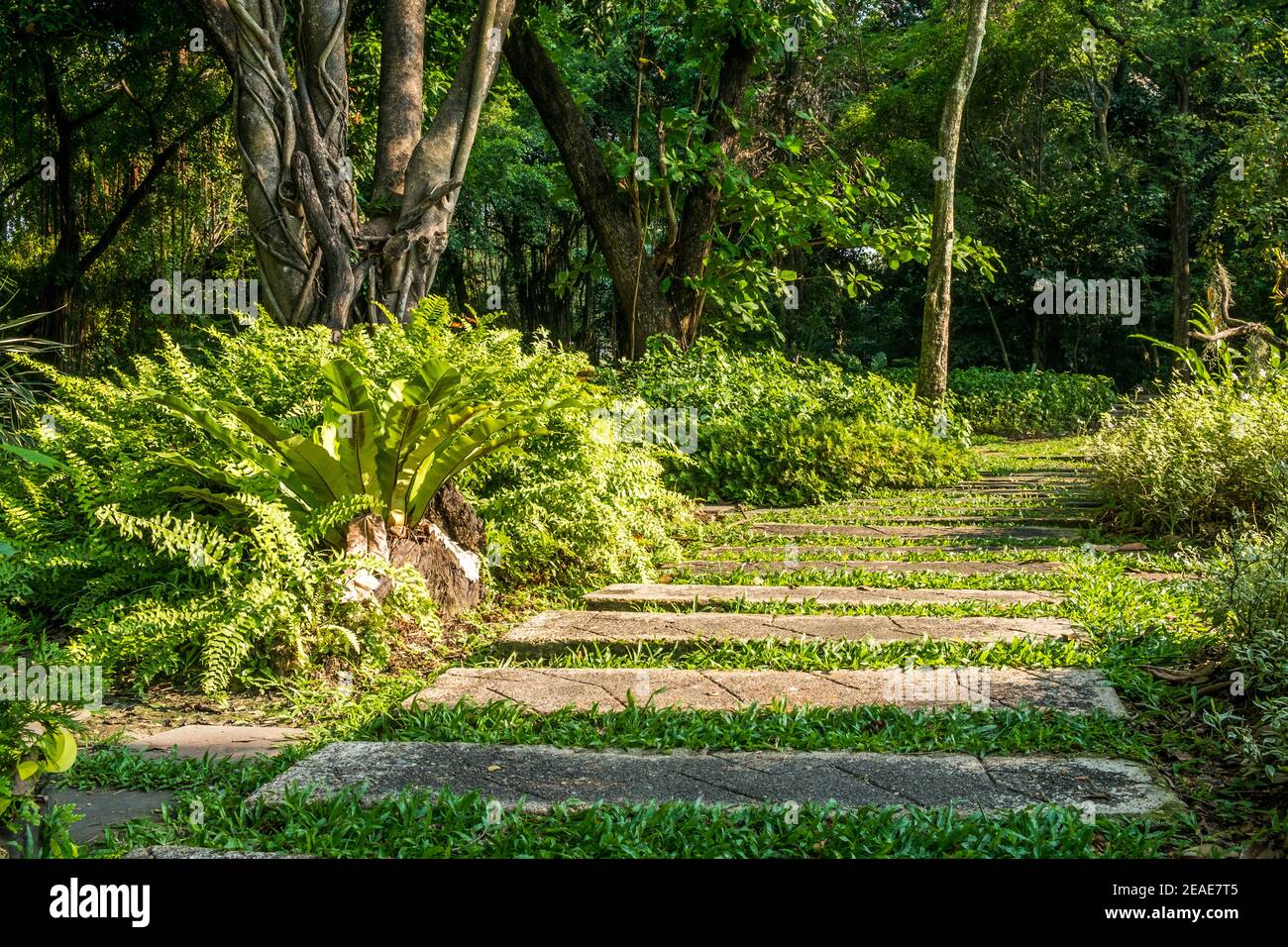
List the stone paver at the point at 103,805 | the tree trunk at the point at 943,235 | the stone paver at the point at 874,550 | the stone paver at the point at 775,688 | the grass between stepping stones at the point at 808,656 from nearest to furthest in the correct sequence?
the stone paver at the point at 103,805 → the stone paver at the point at 775,688 → the grass between stepping stones at the point at 808,656 → the stone paver at the point at 874,550 → the tree trunk at the point at 943,235

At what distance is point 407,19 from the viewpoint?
6520 millimetres

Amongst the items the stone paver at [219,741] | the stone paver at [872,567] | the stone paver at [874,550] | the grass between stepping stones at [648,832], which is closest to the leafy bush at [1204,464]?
the stone paver at [874,550]

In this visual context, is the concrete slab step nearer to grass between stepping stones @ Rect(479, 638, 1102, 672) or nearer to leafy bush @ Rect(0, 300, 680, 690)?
leafy bush @ Rect(0, 300, 680, 690)

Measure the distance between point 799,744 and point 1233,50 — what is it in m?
19.3

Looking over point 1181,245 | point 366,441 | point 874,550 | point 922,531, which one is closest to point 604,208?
point 922,531

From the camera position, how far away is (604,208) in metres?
10.5

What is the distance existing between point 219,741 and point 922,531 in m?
4.71

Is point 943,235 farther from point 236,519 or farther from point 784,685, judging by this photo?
point 236,519

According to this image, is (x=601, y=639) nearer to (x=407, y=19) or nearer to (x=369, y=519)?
(x=369, y=519)

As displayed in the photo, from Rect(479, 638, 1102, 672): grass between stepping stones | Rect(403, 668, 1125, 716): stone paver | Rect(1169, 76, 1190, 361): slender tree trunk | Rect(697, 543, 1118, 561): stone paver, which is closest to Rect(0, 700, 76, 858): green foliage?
Rect(403, 668, 1125, 716): stone paver

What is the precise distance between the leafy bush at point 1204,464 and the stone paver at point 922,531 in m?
0.49

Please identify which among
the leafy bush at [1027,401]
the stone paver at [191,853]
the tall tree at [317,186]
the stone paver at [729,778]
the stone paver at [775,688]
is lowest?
the stone paver at [191,853]

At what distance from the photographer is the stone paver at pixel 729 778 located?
2.60m

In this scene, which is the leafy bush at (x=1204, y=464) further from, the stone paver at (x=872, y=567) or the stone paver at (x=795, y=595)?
the stone paver at (x=795, y=595)
